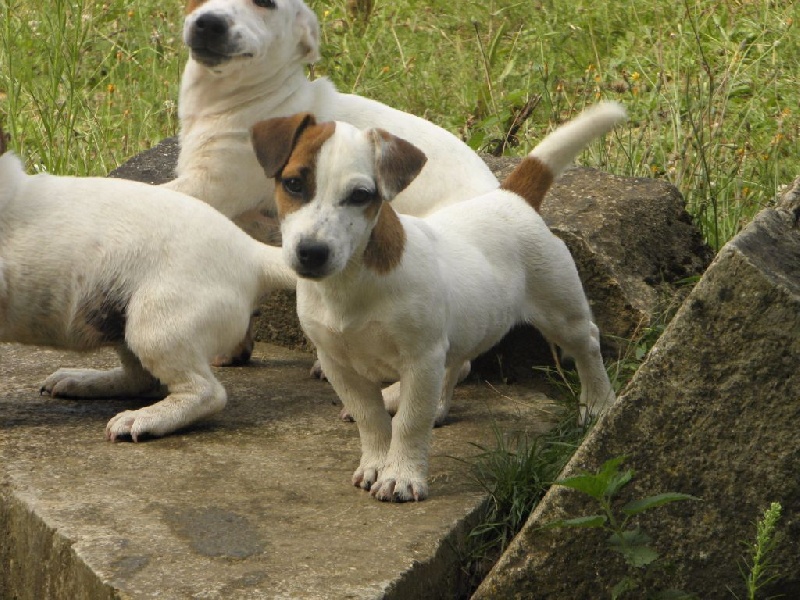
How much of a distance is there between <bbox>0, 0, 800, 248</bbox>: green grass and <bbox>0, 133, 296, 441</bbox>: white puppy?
7.48 ft

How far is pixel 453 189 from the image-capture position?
4.80 m

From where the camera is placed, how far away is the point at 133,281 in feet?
13.3

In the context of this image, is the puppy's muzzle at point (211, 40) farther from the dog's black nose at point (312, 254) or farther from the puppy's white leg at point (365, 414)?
the dog's black nose at point (312, 254)

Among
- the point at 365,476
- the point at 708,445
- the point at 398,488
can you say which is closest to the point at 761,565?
the point at 708,445

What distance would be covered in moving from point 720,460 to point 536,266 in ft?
4.08

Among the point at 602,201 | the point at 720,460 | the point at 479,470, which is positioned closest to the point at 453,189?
the point at 602,201

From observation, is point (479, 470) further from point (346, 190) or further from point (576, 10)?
point (576, 10)

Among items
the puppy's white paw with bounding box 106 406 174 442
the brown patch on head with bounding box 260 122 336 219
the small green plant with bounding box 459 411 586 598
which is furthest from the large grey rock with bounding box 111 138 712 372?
the brown patch on head with bounding box 260 122 336 219

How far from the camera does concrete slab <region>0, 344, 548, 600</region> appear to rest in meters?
3.01

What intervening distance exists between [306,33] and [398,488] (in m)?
2.20

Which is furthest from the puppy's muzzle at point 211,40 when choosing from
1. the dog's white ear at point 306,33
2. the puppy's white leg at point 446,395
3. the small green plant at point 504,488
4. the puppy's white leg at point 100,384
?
the small green plant at point 504,488

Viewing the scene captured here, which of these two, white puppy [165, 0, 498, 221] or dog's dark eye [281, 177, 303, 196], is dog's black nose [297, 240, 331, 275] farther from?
white puppy [165, 0, 498, 221]

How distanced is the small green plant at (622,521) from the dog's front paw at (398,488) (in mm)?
589

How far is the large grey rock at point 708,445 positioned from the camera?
2979 millimetres
